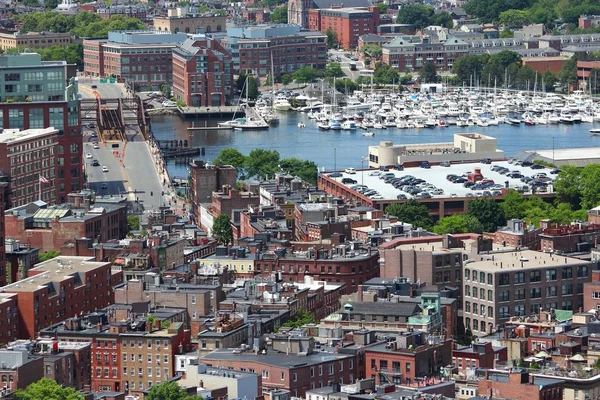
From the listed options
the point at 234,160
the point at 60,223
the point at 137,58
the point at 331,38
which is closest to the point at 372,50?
the point at 331,38

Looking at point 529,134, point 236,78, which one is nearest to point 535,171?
point 529,134

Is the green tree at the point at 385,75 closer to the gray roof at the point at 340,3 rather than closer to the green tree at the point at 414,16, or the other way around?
the green tree at the point at 414,16

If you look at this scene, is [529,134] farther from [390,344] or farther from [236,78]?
[390,344]

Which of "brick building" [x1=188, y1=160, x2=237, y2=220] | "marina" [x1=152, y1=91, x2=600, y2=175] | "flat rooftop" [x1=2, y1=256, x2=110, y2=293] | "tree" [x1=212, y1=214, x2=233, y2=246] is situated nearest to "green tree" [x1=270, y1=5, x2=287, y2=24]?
"marina" [x1=152, y1=91, x2=600, y2=175]

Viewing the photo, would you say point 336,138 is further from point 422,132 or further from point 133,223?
point 133,223

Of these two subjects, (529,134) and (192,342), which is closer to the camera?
(192,342)

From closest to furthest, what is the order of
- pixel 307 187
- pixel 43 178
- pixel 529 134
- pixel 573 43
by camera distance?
pixel 43 178, pixel 307 187, pixel 529 134, pixel 573 43

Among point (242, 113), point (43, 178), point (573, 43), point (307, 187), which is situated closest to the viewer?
point (43, 178)
